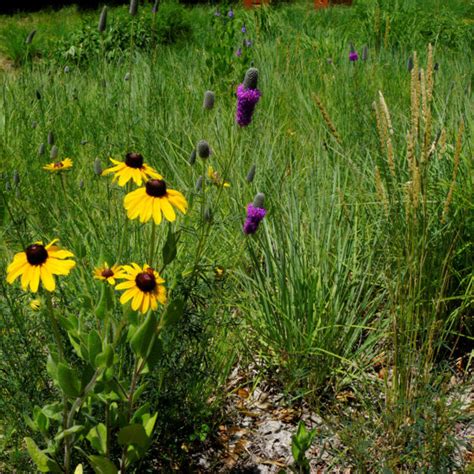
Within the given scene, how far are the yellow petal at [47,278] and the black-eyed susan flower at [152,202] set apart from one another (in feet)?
0.61

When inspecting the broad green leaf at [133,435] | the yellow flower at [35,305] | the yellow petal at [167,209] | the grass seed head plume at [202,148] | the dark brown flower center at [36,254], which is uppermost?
the grass seed head plume at [202,148]

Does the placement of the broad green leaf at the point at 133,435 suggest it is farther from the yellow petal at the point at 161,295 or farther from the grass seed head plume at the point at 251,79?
the grass seed head plume at the point at 251,79

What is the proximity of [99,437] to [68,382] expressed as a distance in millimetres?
248

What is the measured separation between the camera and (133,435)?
1429 millimetres

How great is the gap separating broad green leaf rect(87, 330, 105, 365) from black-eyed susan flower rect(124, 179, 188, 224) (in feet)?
0.78

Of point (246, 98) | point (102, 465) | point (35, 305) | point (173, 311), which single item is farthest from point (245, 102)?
point (102, 465)

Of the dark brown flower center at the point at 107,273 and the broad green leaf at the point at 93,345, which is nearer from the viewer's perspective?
the broad green leaf at the point at 93,345

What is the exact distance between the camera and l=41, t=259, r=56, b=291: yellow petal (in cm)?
123

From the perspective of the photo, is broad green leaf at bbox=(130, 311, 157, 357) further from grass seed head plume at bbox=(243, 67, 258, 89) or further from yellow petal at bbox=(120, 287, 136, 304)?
grass seed head plume at bbox=(243, 67, 258, 89)

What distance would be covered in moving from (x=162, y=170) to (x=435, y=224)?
4.39 ft

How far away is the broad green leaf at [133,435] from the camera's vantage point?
1.41m

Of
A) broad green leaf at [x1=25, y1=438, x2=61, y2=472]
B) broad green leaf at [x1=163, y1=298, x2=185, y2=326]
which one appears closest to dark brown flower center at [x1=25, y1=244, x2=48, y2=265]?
broad green leaf at [x1=163, y1=298, x2=185, y2=326]

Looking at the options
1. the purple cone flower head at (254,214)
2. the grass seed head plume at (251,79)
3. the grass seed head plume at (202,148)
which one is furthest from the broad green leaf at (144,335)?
the grass seed head plume at (251,79)

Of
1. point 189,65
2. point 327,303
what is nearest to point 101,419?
point 327,303
